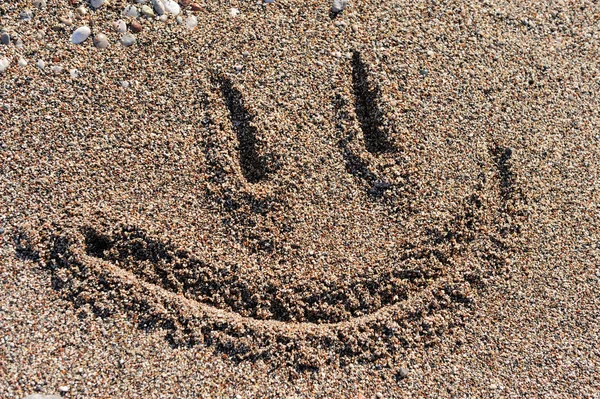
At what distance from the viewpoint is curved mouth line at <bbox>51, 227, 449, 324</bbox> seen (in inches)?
108

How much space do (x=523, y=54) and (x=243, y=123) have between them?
5.21 ft

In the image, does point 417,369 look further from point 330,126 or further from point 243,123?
point 243,123

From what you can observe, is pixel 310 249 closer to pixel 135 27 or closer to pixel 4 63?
pixel 135 27

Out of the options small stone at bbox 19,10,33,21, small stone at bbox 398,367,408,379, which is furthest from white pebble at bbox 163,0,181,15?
small stone at bbox 398,367,408,379

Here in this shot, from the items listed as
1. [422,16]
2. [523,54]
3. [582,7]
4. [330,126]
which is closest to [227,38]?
[330,126]

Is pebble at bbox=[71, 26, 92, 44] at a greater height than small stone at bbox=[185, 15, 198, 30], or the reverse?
small stone at bbox=[185, 15, 198, 30]

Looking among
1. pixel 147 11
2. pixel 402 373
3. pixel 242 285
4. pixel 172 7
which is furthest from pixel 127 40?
pixel 402 373

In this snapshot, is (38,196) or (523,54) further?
(523,54)

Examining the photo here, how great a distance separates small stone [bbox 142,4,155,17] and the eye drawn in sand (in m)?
0.50

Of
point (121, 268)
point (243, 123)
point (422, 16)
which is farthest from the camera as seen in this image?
point (422, 16)

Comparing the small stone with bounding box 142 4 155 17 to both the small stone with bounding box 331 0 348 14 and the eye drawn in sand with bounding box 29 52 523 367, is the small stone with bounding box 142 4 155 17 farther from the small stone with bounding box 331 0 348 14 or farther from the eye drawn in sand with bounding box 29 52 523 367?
the small stone with bounding box 331 0 348 14

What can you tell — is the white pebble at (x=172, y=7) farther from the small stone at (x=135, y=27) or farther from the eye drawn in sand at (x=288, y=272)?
the eye drawn in sand at (x=288, y=272)

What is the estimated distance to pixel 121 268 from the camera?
274 cm

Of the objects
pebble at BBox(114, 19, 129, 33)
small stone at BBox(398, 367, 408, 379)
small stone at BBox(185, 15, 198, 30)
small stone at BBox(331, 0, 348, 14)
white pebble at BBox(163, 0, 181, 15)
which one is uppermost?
small stone at BBox(331, 0, 348, 14)
